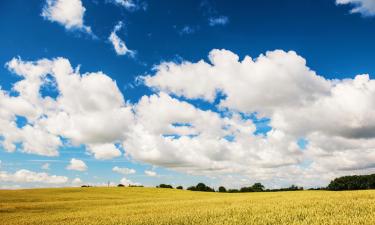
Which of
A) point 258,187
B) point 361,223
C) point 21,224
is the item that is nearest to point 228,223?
point 361,223

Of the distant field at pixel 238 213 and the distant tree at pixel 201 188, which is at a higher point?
→ the distant tree at pixel 201 188

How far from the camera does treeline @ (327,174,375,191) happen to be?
88625 mm

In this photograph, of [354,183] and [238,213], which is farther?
[354,183]

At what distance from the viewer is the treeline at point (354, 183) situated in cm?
8862

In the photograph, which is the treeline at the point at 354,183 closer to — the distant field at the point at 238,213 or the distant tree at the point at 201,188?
the distant tree at the point at 201,188

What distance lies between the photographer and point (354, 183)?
9219cm

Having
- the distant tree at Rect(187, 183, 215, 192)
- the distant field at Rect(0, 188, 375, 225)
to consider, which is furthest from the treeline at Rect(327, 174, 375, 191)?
the distant field at Rect(0, 188, 375, 225)

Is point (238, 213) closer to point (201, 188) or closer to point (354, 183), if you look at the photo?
point (354, 183)

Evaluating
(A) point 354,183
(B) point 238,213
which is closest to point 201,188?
(A) point 354,183

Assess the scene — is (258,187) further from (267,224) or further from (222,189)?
(267,224)

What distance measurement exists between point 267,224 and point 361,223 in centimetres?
323

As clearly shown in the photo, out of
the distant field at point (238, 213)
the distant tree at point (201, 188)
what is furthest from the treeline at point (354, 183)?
the distant field at point (238, 213)

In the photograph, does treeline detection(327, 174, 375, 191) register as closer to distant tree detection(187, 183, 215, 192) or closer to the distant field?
distant tree detection(187, 183, 215, 192)

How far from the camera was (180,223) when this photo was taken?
15.5 metres
